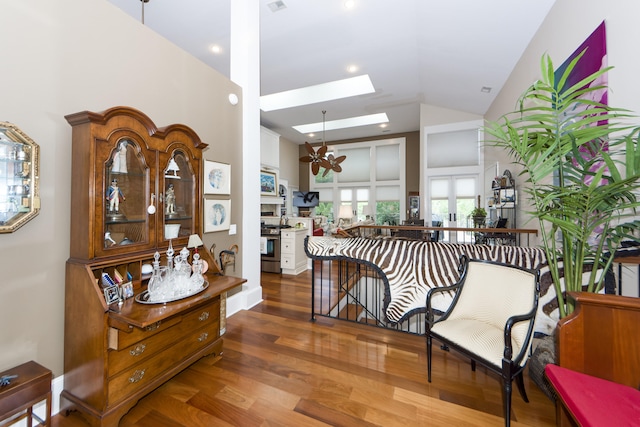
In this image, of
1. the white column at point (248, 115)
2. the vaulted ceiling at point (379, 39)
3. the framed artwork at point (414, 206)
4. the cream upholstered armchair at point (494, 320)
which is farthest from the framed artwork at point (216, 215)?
the framed artwork at point (414, 206)

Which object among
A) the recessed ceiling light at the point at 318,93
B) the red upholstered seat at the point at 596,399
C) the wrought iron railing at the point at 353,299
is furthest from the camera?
the recessed ceiling light at the point at 318,93

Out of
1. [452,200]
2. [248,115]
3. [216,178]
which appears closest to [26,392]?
[216,178]

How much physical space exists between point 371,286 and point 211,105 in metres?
3.63

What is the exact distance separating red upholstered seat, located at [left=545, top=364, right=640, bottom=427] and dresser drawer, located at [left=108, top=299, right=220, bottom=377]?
7.38 feet

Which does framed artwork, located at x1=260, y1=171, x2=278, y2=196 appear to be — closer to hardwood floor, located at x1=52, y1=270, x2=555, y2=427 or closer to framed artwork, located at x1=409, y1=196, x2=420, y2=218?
framed artwork, located at x1=409, y1=196, x2=420, y2=218

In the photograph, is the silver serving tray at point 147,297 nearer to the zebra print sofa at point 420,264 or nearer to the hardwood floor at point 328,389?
the hardwood floor at point 328,389

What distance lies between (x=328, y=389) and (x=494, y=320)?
134cm

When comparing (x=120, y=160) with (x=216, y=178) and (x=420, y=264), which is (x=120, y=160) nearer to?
(x=216, y=178)

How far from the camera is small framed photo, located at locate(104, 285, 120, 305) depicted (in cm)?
164

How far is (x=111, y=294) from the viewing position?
1.68m

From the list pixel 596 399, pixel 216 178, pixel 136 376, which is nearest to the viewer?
pixel 596 399

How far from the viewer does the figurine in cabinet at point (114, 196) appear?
70.1 inches

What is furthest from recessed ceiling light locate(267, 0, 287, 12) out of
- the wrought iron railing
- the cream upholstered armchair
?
the cream upholstered armchair

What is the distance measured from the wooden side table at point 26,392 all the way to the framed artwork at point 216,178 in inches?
70.8
